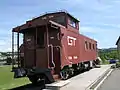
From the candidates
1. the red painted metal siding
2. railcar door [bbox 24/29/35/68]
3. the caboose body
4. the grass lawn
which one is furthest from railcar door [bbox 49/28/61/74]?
the grass lawn

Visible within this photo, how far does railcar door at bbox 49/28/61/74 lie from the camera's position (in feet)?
52.8

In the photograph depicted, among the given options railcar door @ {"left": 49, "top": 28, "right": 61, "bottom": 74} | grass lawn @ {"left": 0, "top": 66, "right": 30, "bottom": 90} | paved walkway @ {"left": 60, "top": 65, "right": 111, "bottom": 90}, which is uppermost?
railcar door @ {"left": 49, "top": 28, "right": 61, "bottom": 74}

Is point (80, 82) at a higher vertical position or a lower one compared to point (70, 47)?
lower

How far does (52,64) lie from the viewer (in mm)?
16016

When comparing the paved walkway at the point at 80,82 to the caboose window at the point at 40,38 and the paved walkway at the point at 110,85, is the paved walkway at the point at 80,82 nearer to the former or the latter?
the paved walkway at the point at 110,85

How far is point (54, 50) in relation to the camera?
55.5 feet

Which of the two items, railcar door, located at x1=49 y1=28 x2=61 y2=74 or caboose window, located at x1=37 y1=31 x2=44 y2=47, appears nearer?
railcar door, located at x1=49 y1=28 x2=61 y2=74

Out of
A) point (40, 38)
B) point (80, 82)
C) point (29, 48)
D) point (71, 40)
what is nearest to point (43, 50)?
point (40, 38)

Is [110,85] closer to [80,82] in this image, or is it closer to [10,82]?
[80,82]

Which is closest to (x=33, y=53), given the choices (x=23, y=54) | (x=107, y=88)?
(x=23, y=54)

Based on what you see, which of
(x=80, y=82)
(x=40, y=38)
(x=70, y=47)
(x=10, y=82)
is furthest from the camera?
(x=10, y=82)

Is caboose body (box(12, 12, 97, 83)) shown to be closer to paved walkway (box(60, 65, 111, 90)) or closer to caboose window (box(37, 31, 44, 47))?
caboose window (box(37, 31, 44, 47))

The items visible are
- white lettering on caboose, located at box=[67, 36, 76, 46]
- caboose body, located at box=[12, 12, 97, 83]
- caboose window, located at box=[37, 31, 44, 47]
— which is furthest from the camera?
white lettering on caboose, located at box=[67, 36, 76, 46]

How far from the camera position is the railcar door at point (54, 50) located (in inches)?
634
